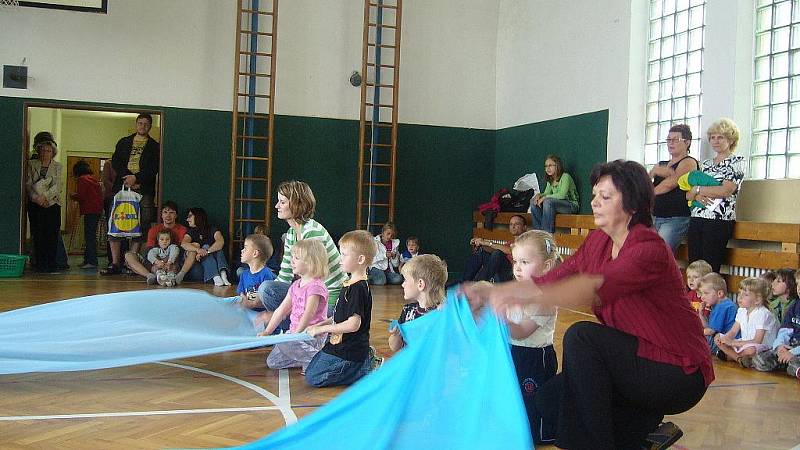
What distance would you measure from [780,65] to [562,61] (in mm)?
3276

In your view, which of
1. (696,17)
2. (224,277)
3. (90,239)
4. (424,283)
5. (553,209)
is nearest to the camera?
(424,283)

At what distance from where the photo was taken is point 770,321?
527cm

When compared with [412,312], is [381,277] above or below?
below

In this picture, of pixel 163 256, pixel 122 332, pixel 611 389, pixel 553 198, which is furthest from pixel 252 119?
A: pixel 611 389

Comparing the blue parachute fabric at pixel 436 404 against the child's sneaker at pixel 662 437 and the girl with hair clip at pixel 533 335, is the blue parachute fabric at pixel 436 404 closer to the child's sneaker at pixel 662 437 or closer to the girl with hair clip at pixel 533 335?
the girl with hair clip at pixel 533 335

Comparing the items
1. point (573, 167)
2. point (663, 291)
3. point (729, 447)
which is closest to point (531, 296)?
point (663, 291)

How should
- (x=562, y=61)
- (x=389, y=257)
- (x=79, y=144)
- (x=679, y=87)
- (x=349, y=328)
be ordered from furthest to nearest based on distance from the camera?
(x=79, y=144) → (x=389, y=257) → (x=562, y=61) → (x=679, y=87) → (x=349, y=328)

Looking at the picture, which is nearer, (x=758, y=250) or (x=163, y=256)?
(x=758, y=250)

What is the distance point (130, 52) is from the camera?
10.1m

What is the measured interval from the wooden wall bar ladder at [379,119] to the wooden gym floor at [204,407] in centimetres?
576

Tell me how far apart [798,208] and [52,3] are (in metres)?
7.38

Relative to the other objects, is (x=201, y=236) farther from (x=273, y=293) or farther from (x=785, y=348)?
(x=785, y=348)

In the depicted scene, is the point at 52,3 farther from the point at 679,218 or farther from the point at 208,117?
the point at 679,218

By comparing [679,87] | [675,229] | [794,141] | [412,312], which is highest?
[679,87]
